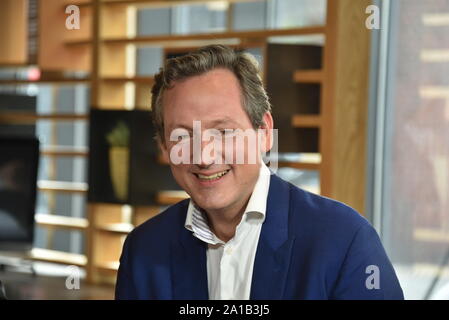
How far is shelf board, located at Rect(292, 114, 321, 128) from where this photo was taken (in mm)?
3291

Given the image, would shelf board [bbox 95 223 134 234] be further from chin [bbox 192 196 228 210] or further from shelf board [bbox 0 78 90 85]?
chin [bbox 192 196 228 210]

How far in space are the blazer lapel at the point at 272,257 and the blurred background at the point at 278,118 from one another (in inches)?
80.6

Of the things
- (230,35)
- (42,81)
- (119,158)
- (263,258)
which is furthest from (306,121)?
(263,258)

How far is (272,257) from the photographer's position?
3.87 feet

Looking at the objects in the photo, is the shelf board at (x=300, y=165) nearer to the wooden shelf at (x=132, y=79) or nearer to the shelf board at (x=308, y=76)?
the shelf board at (x=308, y=76)

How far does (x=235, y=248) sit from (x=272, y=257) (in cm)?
7

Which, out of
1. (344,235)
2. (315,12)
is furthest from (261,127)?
(315,12)

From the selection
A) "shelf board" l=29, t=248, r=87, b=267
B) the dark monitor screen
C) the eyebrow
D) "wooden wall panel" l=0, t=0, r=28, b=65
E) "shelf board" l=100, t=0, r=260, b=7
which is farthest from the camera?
"wooden wall panel" l=0, t=0, r=28, b=65

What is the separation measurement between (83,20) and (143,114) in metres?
0.80

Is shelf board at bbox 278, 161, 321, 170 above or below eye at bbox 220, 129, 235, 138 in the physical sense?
below

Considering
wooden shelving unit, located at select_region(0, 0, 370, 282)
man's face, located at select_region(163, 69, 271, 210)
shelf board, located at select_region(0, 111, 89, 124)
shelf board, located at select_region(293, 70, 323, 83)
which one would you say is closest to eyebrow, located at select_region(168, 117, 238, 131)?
man's face, located at select_region(163, 69, 271, 210)

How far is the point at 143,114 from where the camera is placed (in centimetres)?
398

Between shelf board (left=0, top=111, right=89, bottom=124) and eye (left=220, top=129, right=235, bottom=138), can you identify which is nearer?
eye (left=220, top=129, right=235, bottom=138)

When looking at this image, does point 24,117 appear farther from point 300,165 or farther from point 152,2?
point 300,165
